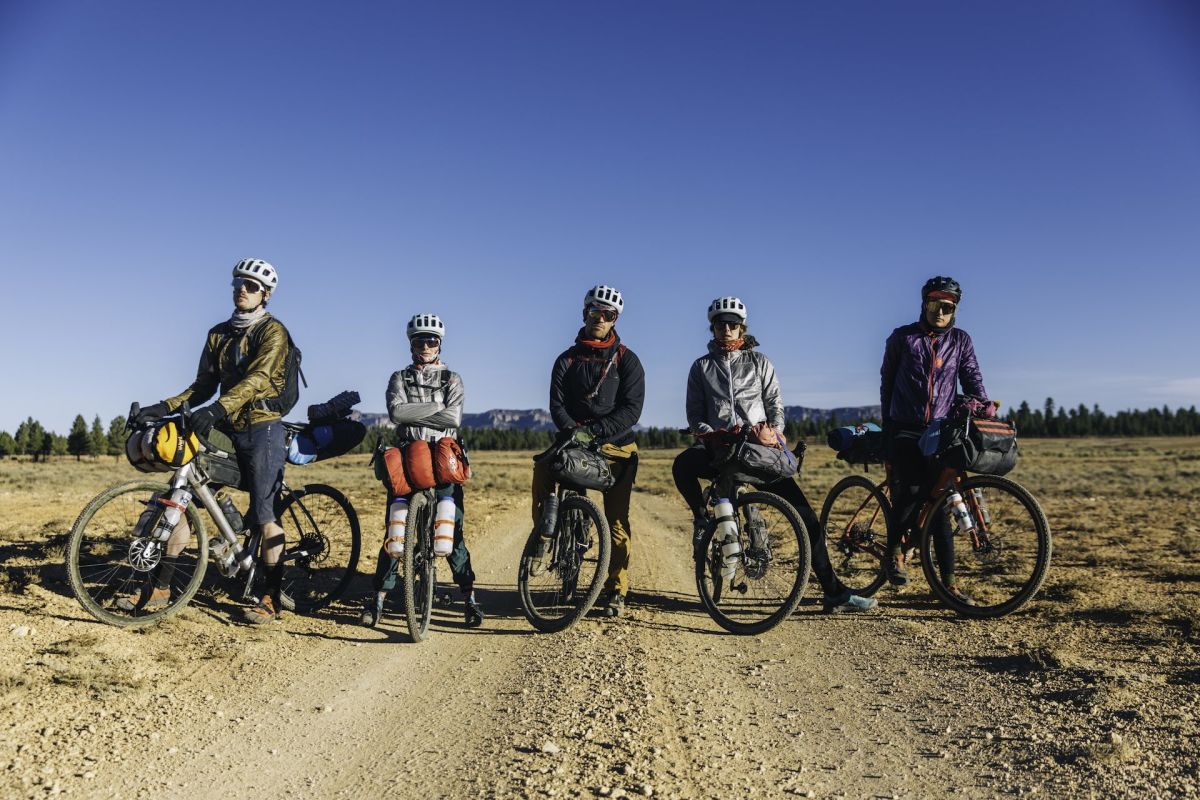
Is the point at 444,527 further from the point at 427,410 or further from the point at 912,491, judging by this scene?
the point at 912,491

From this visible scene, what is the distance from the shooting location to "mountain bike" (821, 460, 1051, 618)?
20.5ft

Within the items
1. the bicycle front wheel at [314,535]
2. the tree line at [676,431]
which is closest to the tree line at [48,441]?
Result: the tree line at [676,431]

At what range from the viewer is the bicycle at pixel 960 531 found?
6.25 meters

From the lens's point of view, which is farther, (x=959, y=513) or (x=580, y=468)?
(x=959, y=513)

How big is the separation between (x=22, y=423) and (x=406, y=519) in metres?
95.9

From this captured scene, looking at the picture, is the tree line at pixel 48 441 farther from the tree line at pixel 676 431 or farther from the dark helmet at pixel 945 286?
the dark helmet at pixel 945 286

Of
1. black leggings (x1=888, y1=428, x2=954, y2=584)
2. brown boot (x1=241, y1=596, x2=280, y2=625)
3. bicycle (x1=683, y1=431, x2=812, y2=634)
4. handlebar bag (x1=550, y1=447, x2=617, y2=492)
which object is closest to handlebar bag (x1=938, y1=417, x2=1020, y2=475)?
black leggings (x1=888, y1=428, x2=954, y2=584)

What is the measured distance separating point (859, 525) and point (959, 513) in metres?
1.28

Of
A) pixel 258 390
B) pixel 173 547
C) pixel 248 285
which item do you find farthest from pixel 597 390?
pixel 173 547

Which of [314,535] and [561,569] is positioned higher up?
[314,535]

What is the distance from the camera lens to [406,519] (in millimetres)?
6020

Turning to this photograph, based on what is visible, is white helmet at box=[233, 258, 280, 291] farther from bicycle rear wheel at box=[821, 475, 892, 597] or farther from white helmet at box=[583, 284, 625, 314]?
bicycle rear wheel at box=[821, 475, 892, 597]

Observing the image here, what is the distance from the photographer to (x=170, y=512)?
583cm

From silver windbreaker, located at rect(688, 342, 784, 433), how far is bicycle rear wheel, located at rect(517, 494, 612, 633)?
4.01 ft
